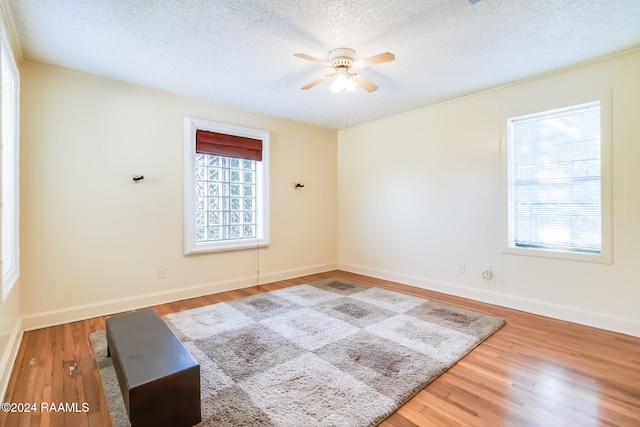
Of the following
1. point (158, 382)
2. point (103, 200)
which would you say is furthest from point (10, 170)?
point (158, 382)

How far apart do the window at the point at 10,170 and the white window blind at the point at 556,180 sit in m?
4.91

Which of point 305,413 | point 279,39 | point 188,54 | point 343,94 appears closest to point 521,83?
point 343,94

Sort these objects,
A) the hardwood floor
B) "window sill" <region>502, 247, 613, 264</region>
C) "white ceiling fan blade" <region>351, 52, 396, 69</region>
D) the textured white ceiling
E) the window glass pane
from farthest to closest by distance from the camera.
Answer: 1. the window glass pane
2. "window sill" <region>502, 247, 613, 264</region>
3. "white ceiling fan blade" <region>351, 52, 396, 69</region>
4. the textured white ceiling
5. the hardwood floor

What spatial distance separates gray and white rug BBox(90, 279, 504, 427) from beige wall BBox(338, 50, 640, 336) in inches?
28.6

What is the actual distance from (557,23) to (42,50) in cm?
437

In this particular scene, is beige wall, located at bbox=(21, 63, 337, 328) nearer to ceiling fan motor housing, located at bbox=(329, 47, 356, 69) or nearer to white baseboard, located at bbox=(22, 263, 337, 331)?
white baseboard, located at bbox=(22, 263, 337, 331)

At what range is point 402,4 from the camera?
7.07 ft

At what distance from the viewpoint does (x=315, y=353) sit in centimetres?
251

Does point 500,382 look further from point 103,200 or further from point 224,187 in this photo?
point 103,200

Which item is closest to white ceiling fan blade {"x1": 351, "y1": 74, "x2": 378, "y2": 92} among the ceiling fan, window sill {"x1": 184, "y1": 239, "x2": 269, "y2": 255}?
the ceiling fan

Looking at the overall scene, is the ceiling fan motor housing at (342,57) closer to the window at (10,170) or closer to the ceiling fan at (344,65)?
the ceiling fan at (344,65)

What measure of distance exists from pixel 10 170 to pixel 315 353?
305 cm

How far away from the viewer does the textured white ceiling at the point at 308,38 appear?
2.20 metres

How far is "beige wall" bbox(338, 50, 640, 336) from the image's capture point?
289cm
